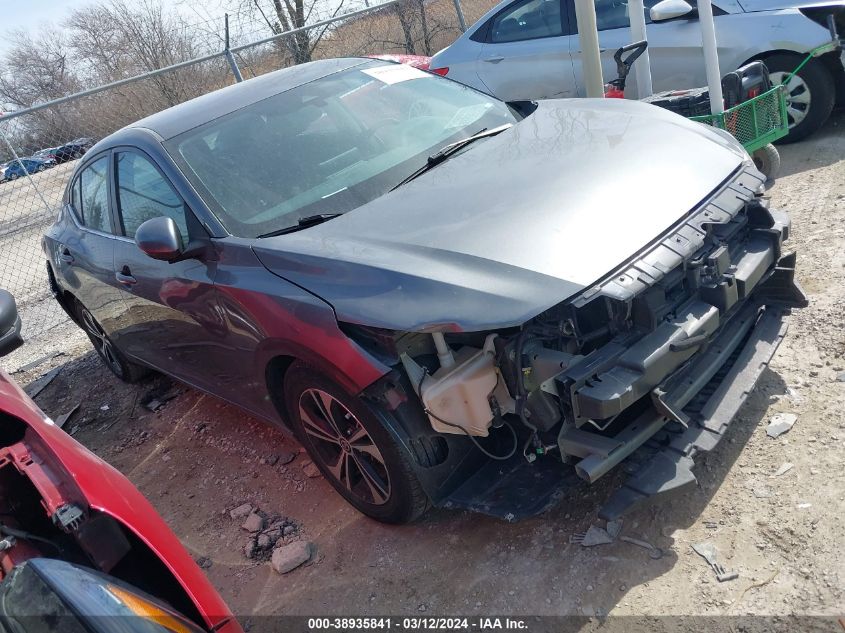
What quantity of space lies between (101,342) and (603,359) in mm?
4330

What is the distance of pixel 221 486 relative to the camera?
393 cm

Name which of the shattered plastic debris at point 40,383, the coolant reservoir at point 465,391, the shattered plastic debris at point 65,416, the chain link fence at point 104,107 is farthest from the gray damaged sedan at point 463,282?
the chain link fence at point 104,107

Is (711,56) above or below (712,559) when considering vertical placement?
above

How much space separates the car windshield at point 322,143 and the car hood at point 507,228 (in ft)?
0.70

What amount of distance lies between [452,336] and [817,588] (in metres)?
1.45

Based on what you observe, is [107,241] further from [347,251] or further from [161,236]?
[347,251]

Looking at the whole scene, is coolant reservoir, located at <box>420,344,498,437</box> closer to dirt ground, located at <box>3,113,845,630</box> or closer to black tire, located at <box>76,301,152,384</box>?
dirt ground, located at <box>3,113,845,630</box>

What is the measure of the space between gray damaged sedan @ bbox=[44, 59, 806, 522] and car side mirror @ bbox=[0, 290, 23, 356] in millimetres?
647

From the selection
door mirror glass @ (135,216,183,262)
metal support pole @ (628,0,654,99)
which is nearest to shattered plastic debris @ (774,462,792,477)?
door mirror glass @ (135,216,183,262)

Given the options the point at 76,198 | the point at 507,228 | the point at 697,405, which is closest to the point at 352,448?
the point at 507,228

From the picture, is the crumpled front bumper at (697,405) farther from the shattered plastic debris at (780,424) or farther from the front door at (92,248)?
the front door at (92,248)

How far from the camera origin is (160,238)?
3.10 m

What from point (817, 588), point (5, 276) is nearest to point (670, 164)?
point (817, 588)

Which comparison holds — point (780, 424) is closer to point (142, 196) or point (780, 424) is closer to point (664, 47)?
point (142, 196)
